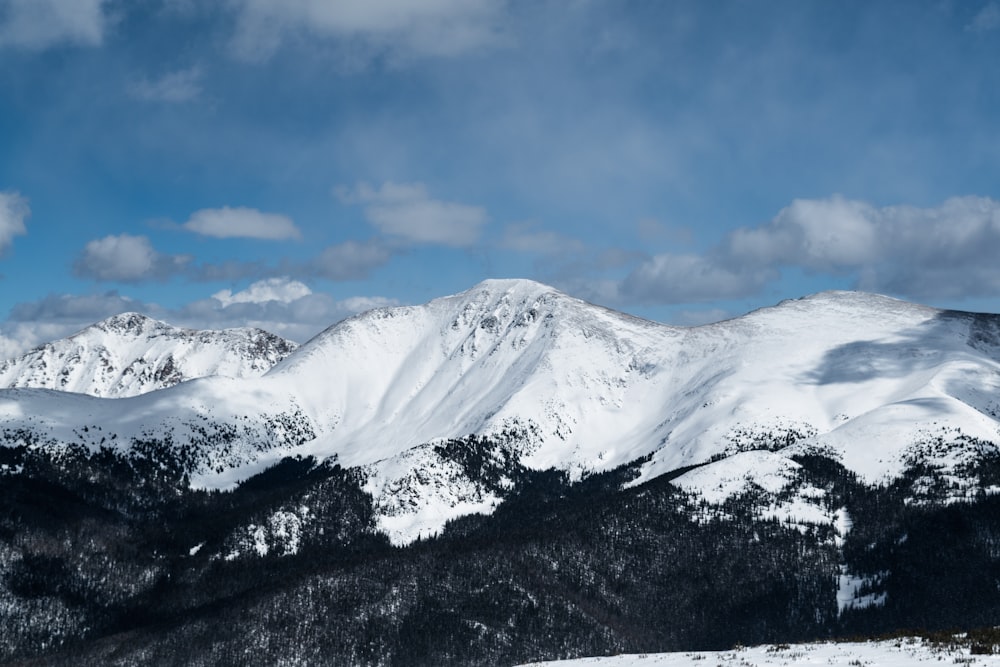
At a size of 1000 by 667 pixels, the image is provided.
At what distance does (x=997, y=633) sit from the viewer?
56.4 m

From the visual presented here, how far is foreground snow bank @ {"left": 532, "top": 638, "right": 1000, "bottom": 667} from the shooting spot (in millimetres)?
51062

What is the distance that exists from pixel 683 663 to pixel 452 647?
486ft

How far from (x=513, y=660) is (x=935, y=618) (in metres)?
93.7

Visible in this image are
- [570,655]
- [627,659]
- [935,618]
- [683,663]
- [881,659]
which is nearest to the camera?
[881,659]

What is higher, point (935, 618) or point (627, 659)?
point (627, 659)

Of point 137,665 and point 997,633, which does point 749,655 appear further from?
point 137,665

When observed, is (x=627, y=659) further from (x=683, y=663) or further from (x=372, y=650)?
(x=372, y=650)

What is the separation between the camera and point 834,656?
56156 mm

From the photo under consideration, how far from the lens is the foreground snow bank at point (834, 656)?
168 feet

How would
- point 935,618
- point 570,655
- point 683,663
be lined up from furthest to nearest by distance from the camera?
point 570,655 → point 935,618 → point 683,663

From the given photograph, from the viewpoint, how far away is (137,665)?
655 ft

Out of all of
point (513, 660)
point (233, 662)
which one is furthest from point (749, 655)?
point (233, 662)

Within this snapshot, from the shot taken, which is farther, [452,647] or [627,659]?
[452,647]

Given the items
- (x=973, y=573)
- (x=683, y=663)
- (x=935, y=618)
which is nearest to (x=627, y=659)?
(x=683, y=663)
